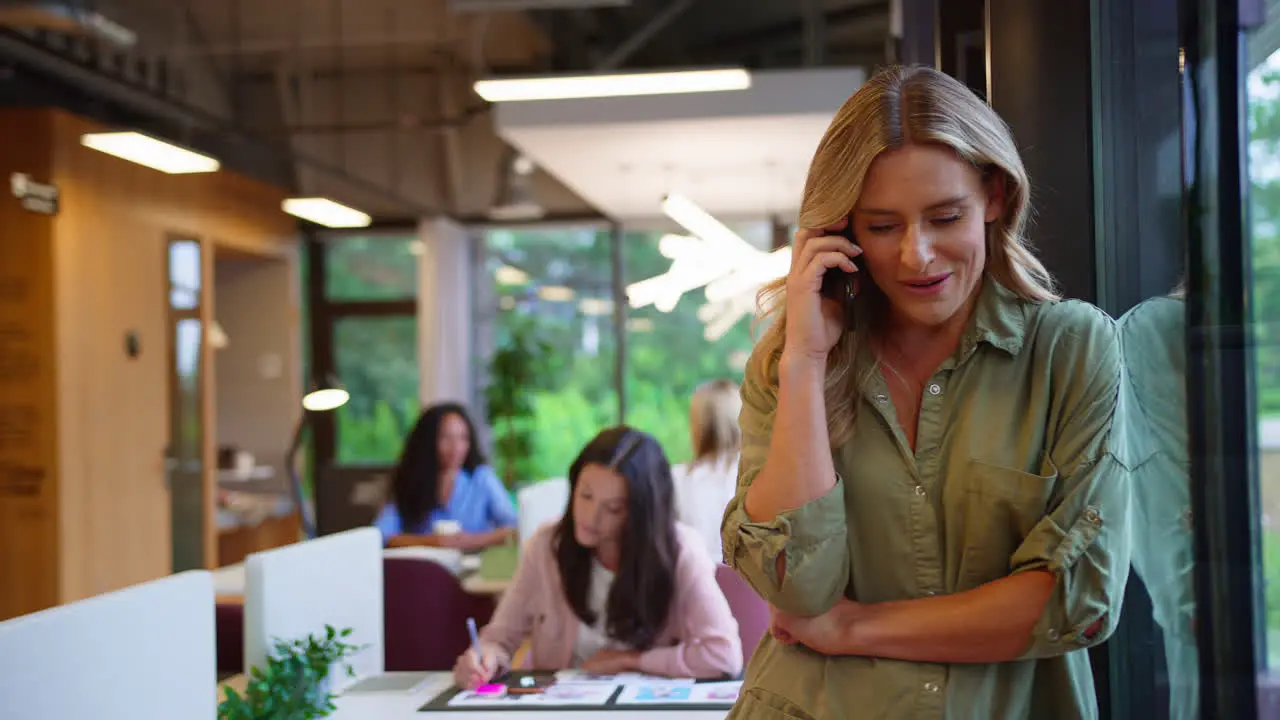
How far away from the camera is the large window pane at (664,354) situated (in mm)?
12734

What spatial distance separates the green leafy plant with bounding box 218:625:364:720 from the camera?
254cm

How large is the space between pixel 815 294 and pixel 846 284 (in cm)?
5

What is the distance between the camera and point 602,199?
1095 centimetres

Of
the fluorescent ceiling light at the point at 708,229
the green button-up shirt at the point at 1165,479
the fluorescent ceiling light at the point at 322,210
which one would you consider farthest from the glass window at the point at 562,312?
the green button-up shirt at the point at 1165,479

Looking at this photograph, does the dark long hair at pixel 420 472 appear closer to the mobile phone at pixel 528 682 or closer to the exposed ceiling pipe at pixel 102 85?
the exposed ceiling pipe at pixel 102 85

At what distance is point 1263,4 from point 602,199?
9.87 m

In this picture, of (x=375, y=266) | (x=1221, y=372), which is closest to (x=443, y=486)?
(x=1221, y=372)

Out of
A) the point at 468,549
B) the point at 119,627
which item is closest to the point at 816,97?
the point at 468,549

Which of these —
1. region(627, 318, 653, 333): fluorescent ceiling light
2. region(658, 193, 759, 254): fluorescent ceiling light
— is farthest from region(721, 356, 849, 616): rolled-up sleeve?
region(627, 318, 653, 333): fluorescent ceiling light

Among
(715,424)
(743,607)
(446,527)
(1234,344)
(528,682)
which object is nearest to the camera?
(1234,344)

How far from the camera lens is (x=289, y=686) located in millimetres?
2680

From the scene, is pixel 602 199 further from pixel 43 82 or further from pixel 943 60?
pixel 943 60

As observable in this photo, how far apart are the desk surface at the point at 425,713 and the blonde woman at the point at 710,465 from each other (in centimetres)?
244

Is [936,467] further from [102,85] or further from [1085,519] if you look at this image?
[102,85]
